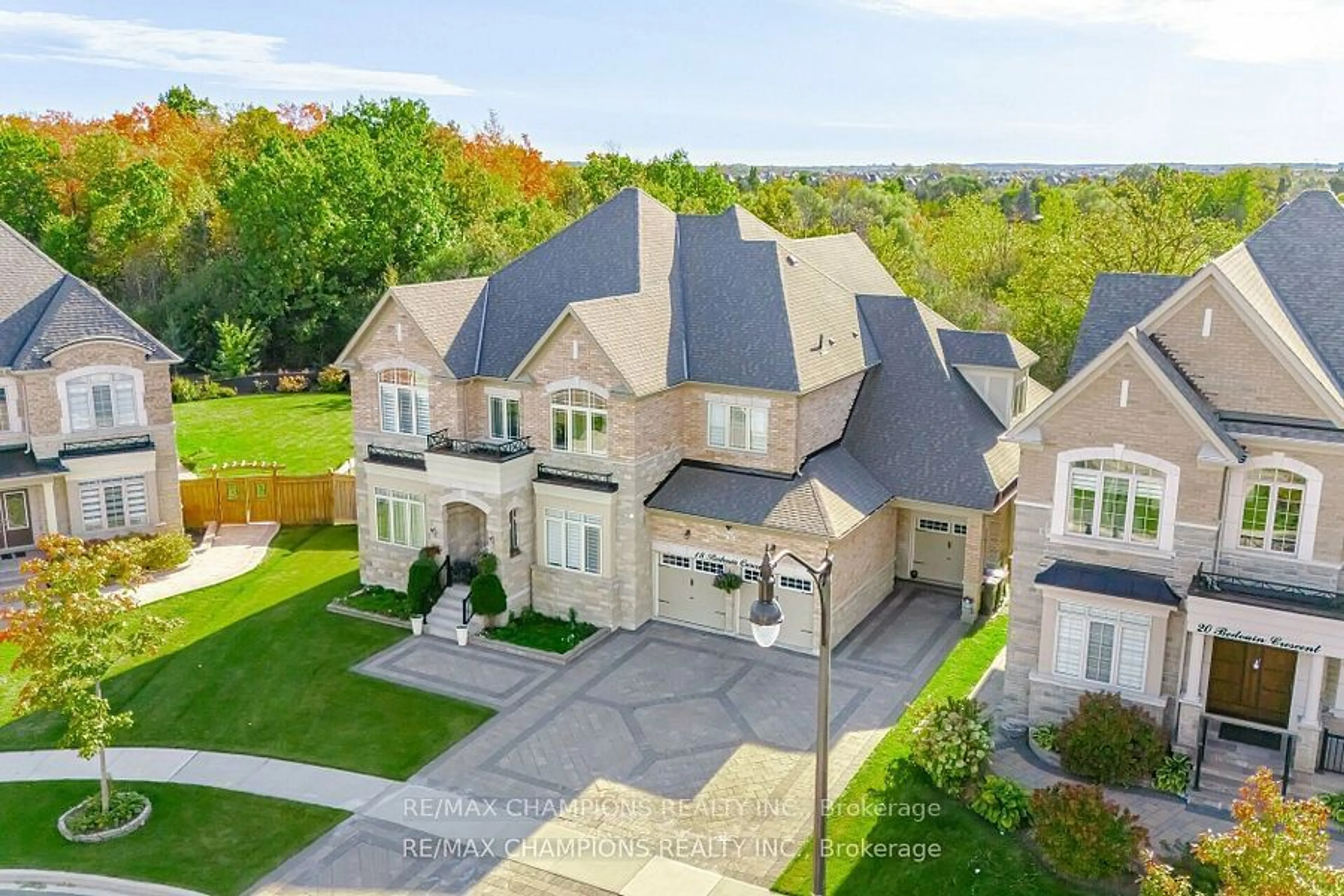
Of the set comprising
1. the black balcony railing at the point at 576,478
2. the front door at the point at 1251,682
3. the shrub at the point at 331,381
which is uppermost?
the black balcony railing at the point at 576,478

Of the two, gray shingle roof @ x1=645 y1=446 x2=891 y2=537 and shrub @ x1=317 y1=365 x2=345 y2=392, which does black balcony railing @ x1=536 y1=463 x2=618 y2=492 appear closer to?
gray shingle roof @ x1=645 y1=446 x2=891 y2=537

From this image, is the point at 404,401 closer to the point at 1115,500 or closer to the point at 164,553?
the point at 164,553

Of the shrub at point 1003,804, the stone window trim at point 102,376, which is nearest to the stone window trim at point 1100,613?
the shrub at point 1003,804

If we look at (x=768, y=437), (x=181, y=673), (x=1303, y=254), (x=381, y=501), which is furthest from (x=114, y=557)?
(x=1303, y=254)

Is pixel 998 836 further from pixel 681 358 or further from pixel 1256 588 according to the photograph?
pixel 681 358

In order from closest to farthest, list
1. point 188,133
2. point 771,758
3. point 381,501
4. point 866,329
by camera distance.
A: point 771,758 < point 381,501 < point 866,329 < point 188,133

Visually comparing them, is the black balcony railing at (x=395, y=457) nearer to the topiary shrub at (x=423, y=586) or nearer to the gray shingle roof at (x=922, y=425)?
the topiary shrub at (x=423, y=586)

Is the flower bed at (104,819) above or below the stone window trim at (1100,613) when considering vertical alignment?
below
